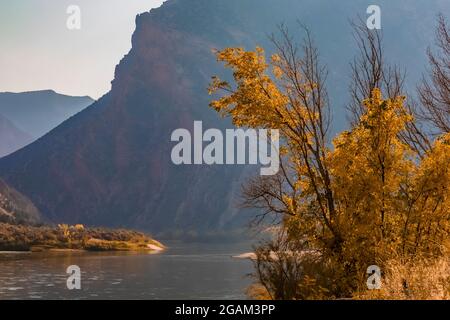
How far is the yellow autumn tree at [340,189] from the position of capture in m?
21.4

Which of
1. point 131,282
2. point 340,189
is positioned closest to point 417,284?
point 340,189

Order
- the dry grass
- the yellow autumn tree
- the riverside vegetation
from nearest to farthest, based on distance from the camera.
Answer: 1. the dry grass
2. the yellow autumn tree
3. the riverside vegetation

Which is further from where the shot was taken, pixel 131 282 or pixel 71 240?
pixel 71 240

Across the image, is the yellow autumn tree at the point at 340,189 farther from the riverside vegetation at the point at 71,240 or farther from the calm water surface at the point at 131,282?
the riverside vegetation at the point at 71,240

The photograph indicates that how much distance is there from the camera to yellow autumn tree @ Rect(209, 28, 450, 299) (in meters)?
21.4

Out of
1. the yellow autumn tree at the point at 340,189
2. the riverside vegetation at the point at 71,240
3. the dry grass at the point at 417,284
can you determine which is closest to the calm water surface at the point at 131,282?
the yellow autumn tree at the point at 340,189

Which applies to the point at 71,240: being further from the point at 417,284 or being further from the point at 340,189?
the point at 417,284

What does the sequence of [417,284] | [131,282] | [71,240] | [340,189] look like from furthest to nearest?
[71,240], [131,282], [340,189], [417,284]

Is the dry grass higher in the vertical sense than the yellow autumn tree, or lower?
lower

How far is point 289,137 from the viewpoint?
2475 cm

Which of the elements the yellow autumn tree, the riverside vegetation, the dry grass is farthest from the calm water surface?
the riverside vegetation

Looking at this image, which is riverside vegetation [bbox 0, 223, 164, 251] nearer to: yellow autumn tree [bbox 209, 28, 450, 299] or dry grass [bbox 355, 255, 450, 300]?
yellow autumn tree [bbox 209, 28, 450, 299]

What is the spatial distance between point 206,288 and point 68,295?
39.6 ft

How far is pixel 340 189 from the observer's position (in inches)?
882
